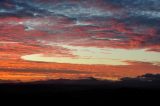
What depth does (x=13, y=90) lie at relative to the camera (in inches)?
4181

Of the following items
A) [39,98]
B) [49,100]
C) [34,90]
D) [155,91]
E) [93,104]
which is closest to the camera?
[93,104]

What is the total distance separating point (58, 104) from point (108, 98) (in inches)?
582

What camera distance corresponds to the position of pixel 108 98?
88625mm

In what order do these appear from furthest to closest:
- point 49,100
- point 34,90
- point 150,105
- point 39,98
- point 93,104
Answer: point 34,90 < point 39,98 < point 49,100 < point 93,104 < point 150,105

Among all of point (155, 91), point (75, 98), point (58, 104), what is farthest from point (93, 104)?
point (155, 91)

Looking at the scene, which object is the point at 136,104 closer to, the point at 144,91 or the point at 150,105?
the point at 150,105

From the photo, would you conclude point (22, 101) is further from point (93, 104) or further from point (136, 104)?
point (136, 104)

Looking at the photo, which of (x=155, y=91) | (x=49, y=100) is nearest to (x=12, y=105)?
(x=49, y=100)

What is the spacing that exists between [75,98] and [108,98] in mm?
6993

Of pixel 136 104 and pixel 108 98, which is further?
pixel 108 98

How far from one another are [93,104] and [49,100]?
10929mm

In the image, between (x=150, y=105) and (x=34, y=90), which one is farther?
(x=34, y=90)

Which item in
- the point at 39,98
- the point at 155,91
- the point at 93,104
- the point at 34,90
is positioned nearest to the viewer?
the point at 93,104

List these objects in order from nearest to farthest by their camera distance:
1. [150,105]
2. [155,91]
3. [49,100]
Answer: [150,105] < [49,100] < [155,91]
